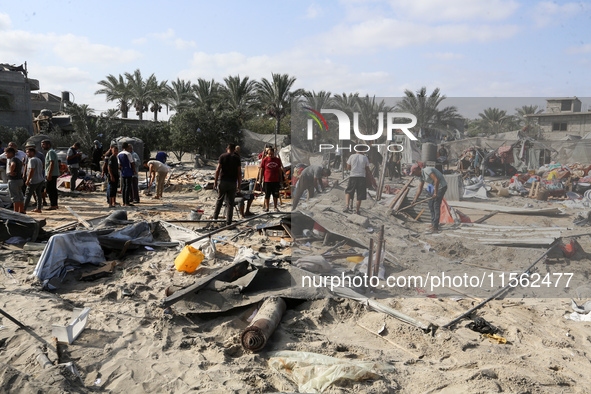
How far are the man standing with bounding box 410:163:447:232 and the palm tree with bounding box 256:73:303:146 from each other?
2896 centimetres

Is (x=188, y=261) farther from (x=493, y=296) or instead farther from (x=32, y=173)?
(x=32, y=173)

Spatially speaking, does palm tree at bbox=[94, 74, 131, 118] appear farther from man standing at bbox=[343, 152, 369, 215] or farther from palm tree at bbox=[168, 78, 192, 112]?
man standing at bbox=[343, 152, 369, 215]

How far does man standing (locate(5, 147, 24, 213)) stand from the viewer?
8.66 metres

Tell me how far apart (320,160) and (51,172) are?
7.51 metres

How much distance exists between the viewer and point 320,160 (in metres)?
5.70

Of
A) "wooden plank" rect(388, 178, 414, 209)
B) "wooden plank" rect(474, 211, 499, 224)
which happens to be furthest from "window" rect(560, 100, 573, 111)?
"wooden plank" rect(388, 178, 414, 209)

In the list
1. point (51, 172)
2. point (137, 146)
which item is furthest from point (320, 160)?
point (137, 146)

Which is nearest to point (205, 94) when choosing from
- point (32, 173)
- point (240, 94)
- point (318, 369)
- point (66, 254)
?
point (240, 94)

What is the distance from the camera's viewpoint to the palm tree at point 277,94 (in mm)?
34156

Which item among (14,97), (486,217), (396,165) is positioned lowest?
(486,217)

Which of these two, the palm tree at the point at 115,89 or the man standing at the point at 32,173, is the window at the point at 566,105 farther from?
the palm tree at the point at 115,89

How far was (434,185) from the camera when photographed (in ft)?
18.5

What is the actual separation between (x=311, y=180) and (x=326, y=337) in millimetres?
2231

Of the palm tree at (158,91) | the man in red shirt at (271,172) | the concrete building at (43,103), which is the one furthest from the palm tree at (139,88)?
the man in red shirt at (271,172)
